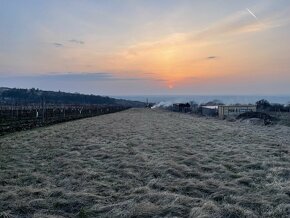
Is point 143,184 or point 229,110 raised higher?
point 229,110

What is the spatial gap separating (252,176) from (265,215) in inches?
132

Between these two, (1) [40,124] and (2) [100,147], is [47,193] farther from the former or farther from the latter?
(1) [40,124]

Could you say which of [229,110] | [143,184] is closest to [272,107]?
[229,110]

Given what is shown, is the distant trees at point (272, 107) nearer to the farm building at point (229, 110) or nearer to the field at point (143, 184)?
the farm building at point (229, 110)

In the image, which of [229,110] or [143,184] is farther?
[229,110]

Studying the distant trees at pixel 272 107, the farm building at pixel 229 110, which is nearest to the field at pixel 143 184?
the farm building at pixel 229 110

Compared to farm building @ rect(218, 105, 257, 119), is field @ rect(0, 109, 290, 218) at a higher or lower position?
lower

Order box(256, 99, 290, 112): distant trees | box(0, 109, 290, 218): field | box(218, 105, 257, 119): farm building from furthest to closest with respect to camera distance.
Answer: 1. box(256, 99, 290, 112): distant trees
2. box(218, 105, 257, 119): farm building
3. box(0, 109, 290, 218): field

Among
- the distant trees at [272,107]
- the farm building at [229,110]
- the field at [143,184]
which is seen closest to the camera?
the field at [143,184]

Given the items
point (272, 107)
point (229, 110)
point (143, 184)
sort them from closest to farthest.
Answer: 1. point (143, 184)
2. point (229, 110)
3. point (272, 107)

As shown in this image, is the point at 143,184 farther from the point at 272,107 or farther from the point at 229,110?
the point at 272,107

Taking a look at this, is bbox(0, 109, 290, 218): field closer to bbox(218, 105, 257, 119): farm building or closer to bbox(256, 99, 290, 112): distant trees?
bbox(218, 105, 257, 119): farm building

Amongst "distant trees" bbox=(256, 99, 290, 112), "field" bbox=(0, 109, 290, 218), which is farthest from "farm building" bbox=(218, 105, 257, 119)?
"field" bbox=(0, 109, 290, 218)

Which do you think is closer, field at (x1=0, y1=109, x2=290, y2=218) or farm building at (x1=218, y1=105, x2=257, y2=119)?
field at (x1=0, y1=109, x2=290, y2=218)
